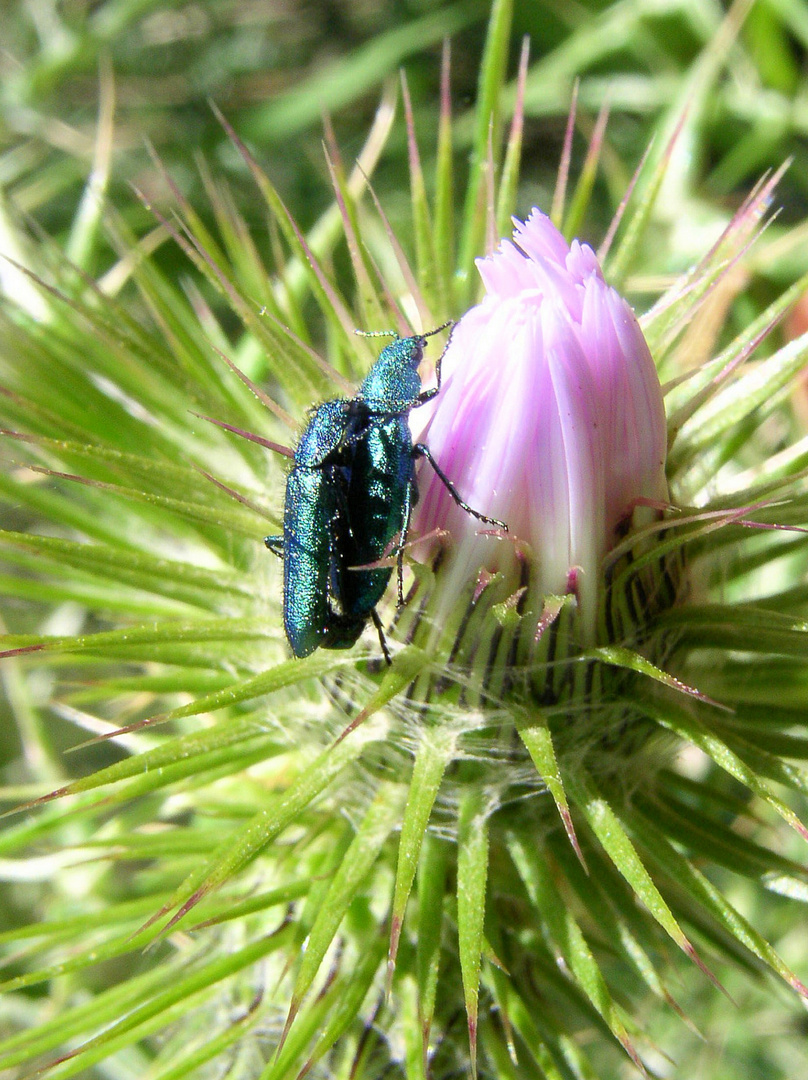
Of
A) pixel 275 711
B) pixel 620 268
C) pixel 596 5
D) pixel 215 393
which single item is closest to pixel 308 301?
pixel 596 5

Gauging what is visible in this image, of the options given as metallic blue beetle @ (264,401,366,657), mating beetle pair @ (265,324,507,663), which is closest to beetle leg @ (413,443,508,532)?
mating beetle pair @ (265,324,507,663)

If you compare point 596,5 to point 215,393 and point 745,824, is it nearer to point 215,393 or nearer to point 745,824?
point 215,393

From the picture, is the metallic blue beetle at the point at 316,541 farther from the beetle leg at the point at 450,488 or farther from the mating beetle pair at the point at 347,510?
the beetle leg at the point at 450,488

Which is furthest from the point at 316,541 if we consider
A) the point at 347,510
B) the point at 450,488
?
the point at 450,488

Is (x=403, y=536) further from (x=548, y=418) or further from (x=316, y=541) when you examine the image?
(x=548, y=418)

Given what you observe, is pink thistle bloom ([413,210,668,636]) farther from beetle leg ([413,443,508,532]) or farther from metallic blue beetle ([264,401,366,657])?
metallic blue beetle ([264,401,366,657])
